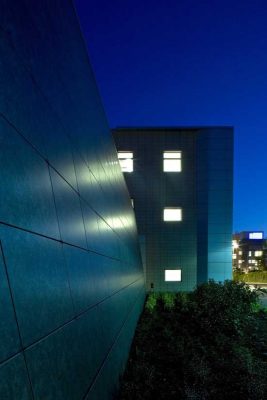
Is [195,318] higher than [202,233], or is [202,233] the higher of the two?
[202,233]

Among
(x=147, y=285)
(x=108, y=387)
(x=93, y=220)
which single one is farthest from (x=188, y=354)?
(x=147, y=285)

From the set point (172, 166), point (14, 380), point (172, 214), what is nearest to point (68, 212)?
point (14, 380)

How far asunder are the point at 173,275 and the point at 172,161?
8.85m

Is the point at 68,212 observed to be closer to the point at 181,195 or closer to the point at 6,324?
the point at 6,324

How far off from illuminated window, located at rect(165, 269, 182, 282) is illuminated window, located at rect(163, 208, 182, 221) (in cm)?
398

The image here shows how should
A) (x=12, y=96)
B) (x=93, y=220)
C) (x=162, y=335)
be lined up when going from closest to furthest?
(x=12, y=96) → (x=93, y=220) → (x=162, y=335)

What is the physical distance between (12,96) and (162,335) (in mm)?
10301

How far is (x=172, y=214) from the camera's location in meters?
24.9

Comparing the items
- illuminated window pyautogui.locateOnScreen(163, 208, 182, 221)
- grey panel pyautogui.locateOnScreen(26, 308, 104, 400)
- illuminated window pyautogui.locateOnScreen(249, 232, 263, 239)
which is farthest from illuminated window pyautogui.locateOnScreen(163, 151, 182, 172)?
illuminated window pyautogui.locateOnScreen(249, 232, 263, 239)

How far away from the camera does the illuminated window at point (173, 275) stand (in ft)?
80.1

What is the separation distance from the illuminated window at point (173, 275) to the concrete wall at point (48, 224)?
1834cm

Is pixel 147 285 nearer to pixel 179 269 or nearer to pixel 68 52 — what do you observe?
pixel 179 269

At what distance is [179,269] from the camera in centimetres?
2450

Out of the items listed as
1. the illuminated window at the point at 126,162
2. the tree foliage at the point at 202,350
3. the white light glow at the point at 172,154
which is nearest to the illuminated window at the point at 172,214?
the white light glow at the point at 172,154
